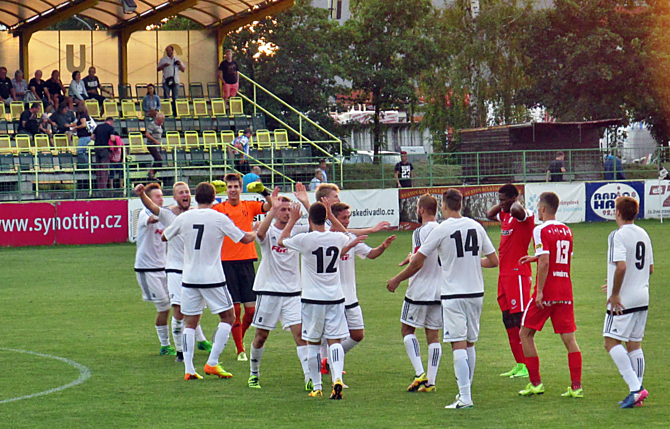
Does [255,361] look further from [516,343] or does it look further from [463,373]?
[516,343]

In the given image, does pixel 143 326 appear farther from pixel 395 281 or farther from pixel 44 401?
pixel 395 281

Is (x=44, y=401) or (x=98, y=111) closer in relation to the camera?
(x=44, y=401)

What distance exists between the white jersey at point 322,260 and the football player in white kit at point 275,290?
0.53 meters

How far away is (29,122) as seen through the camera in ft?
91.2

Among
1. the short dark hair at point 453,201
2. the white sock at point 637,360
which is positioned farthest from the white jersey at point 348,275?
the white sock at point 637,360

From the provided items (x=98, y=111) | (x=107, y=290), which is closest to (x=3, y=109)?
(x=98, y=111)

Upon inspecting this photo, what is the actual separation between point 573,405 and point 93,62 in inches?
1183

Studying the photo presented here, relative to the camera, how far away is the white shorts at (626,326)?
7457 millimetres

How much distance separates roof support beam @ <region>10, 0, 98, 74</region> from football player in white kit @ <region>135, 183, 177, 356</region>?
2100 cm

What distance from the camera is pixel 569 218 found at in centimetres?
2938

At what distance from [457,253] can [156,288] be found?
4252mm

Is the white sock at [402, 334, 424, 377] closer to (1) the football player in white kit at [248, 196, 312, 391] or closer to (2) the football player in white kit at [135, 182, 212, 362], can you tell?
(1) the football player in white kit at [248, 196, 312, 391]

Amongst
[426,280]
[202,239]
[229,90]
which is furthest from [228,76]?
[426,280]

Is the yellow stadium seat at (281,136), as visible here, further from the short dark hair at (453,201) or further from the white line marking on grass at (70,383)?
the short dark hair at (453,201)
